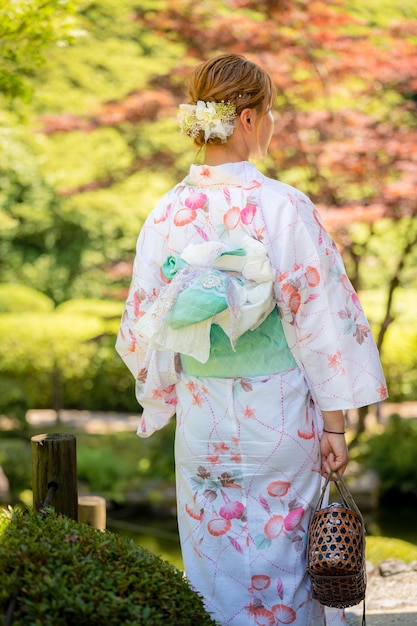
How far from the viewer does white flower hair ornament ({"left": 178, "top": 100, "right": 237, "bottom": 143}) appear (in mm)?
2438

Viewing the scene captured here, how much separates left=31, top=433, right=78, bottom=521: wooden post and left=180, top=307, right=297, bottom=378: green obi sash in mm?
610

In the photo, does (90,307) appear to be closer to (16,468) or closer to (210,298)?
(16,468)

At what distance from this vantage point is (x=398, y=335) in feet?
33.9

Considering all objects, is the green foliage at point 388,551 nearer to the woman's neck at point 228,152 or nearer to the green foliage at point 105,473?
the woman's neck at point 228,152

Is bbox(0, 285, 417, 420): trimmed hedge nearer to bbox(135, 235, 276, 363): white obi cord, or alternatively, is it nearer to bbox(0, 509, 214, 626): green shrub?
bbox(135, 235, 276, 363): white obi cord

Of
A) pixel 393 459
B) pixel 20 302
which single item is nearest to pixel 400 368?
pixel 393 459

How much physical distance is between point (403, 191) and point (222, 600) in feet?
13.3

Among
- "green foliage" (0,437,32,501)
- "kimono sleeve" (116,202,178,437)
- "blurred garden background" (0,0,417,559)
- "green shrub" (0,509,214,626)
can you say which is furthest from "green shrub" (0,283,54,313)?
"green shrub" (0,509,214,626)

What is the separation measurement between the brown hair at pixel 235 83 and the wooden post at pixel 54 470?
1.09 m

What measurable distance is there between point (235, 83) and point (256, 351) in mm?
786

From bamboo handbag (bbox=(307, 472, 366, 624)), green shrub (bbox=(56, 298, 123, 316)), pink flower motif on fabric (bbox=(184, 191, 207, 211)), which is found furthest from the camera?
green shrub (bbox=(56, 298, 123, 316))

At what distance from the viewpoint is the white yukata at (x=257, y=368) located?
2.38 m

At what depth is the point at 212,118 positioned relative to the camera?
2439 mm

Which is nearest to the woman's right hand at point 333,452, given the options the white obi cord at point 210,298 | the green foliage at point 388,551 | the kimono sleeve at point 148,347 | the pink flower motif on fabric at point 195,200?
the white obi cord at point 210,298
